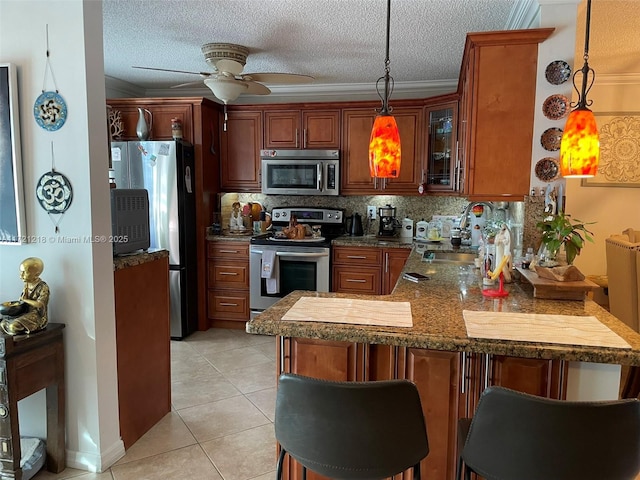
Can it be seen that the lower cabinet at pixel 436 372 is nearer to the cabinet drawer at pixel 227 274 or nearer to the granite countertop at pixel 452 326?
the granite countertop at pixel 452 326

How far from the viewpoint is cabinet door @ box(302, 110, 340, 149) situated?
4551mm

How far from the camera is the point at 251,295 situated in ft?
14.6

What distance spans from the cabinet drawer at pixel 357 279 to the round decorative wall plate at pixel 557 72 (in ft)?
7.44

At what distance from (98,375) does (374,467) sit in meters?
1.53

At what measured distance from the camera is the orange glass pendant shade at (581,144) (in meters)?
1.65

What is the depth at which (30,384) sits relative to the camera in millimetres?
1956

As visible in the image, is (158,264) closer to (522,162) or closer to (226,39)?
(226,39)

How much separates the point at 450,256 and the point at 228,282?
7.28 feet

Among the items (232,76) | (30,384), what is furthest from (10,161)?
(232,76)

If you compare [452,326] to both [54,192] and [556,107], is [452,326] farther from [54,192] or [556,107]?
[54,192]

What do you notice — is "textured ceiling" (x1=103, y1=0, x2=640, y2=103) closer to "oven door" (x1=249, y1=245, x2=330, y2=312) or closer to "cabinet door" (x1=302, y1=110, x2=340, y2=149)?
"cabinet door" (x1=302, y1=110, x2=340, y2=149)

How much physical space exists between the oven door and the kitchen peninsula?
2.48 m

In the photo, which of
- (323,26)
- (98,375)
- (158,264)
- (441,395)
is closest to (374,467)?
(441,395)

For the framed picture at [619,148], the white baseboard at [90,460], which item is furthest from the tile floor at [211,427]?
the framed picture at [619,148]
